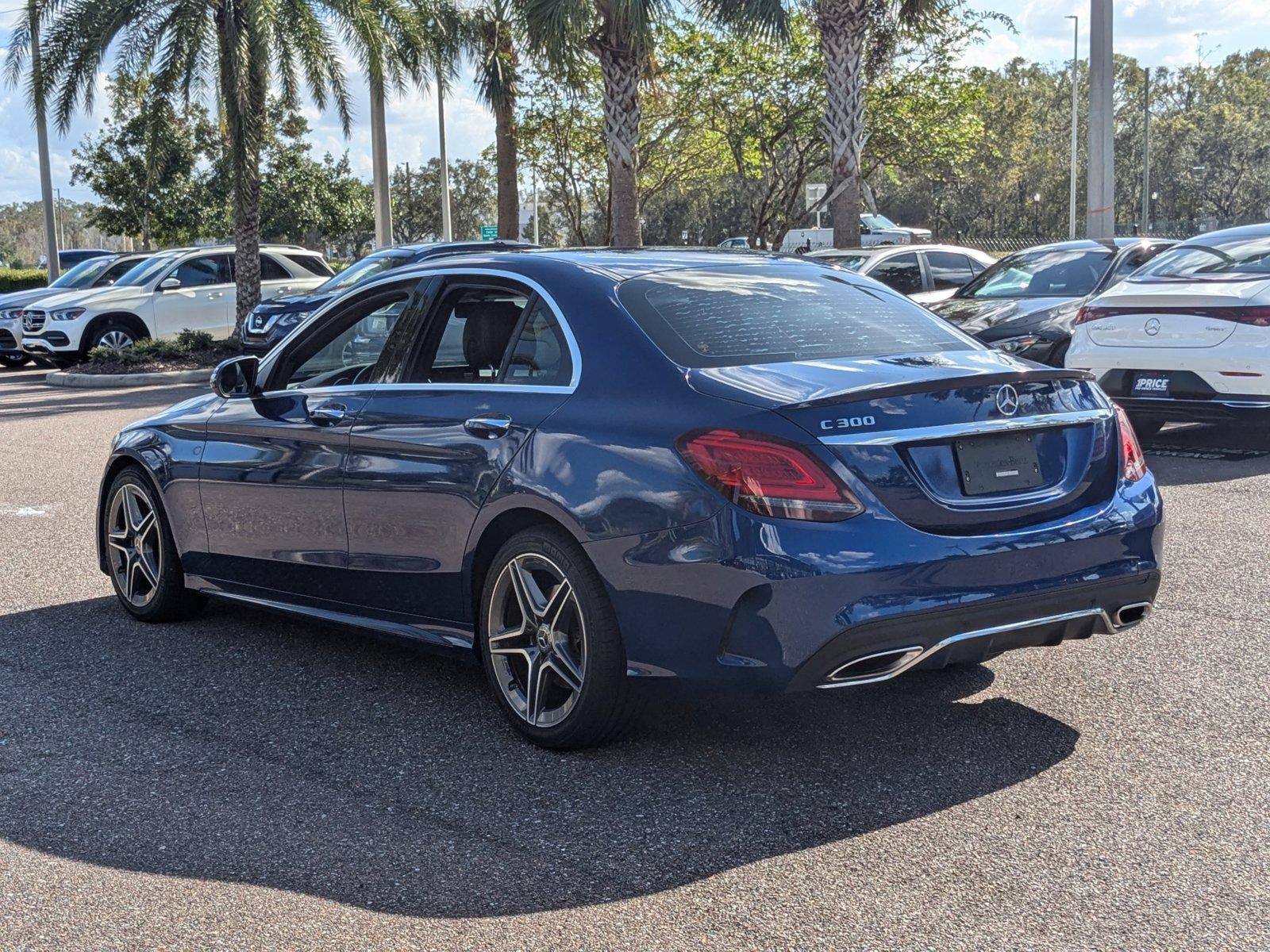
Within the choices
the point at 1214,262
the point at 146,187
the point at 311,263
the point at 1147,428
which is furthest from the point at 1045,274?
the point at 146,187

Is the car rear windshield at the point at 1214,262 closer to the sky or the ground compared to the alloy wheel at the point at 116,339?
closer to the sky

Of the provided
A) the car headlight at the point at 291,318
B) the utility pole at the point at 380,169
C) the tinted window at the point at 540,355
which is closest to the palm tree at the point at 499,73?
the utility pole at the point at 380,169

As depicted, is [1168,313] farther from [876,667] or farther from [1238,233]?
[876,667]

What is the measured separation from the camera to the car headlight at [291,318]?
17844 millimetres

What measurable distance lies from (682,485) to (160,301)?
20.1 metres

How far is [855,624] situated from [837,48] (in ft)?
61.3

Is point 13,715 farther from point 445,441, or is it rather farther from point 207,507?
point 445,441

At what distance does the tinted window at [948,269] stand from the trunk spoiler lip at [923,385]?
12037mm

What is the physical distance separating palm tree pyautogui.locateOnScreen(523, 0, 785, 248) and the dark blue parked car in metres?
3.40

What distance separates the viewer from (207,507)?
5910 millimetres

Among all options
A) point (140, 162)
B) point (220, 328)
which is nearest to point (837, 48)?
point (220, 328)

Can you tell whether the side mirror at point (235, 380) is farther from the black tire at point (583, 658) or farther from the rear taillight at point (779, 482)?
the rear taillight at point (779, 482)

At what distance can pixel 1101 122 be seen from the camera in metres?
18.5

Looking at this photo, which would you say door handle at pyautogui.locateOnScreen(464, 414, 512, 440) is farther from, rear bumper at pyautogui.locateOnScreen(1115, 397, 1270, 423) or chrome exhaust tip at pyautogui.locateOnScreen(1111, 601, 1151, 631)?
rear bumper at pyautogui.locateOnScreen(1115, 397, 1270, 423)
